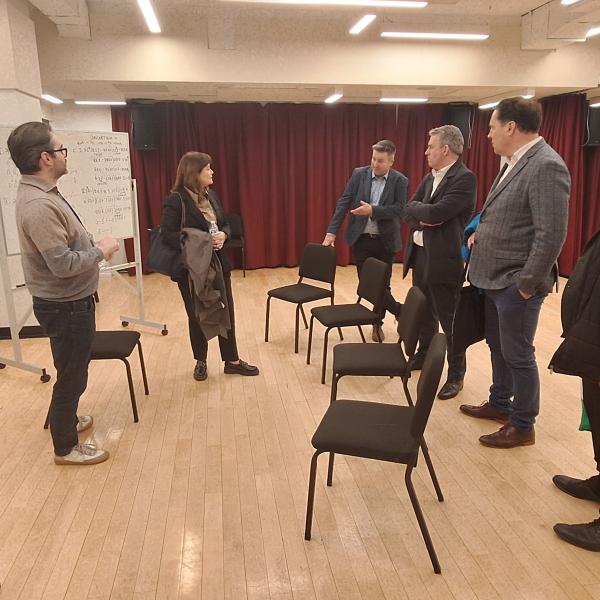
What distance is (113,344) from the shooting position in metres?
2.79

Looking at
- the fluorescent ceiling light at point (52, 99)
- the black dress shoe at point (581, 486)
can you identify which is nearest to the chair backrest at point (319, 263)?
the black dress shoe at point (581, 486)

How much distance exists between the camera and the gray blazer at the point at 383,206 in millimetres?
3848

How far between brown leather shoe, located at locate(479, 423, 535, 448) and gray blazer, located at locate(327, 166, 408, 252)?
5.80ft

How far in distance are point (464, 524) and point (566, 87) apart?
549 centimetres

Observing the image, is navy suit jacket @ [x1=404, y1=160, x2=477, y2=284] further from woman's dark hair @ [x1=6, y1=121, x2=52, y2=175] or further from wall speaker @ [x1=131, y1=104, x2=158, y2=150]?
wall speaker @ [x1=131, y1=104, x2=158, y2=150]

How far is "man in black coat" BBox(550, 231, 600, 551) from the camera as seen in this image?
5.71 feet

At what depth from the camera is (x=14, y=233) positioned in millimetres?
3656

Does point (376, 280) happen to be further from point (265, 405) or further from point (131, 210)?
point (131, 210)

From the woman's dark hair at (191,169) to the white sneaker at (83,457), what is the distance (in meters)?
1.53

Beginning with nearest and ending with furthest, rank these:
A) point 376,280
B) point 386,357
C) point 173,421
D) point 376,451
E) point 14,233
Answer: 1. point 376,451
2. point 386,357
3. point 173,421
4. point 376,280
5. point 14,233

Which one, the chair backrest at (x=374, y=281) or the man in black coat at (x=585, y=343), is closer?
the man in black coat at (x=585, y=343)

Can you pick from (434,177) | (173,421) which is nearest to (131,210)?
(173,421)

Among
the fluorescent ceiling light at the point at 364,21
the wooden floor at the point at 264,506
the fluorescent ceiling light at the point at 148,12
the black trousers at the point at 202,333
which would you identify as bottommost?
the wooden floor at the point at 264,506

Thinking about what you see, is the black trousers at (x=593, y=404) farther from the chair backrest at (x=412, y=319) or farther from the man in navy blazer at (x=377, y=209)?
the man in navy blazer at (x=377, y=209)
